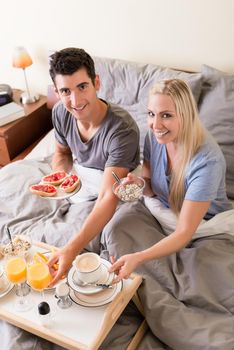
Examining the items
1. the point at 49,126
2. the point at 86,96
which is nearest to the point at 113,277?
the point at 86,96

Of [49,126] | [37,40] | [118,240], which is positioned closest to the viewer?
[118,240]

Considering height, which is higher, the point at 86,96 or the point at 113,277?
the point at 86,96

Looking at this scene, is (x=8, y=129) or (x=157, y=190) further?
(x=8, y=129)

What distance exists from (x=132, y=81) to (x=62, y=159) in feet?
2.07

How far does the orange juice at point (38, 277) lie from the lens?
1.30 meters

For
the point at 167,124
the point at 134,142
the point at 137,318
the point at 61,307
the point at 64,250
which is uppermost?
the point at 167,124

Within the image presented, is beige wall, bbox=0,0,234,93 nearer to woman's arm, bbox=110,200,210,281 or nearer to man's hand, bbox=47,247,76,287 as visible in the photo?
woman's arm, bbox=110,200,210,281

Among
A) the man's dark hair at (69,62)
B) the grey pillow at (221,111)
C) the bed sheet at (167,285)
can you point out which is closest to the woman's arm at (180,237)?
the bed sheet at (167,285)

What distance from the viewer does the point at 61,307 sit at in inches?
51.8

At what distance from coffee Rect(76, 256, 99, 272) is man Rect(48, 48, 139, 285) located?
70 mm

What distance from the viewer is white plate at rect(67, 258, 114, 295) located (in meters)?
1.33

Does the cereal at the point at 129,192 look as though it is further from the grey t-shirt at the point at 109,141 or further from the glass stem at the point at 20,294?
the glass stem at the point at 20,294

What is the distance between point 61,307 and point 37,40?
199 cm

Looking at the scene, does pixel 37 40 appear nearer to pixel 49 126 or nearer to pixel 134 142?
pixel 49 126
